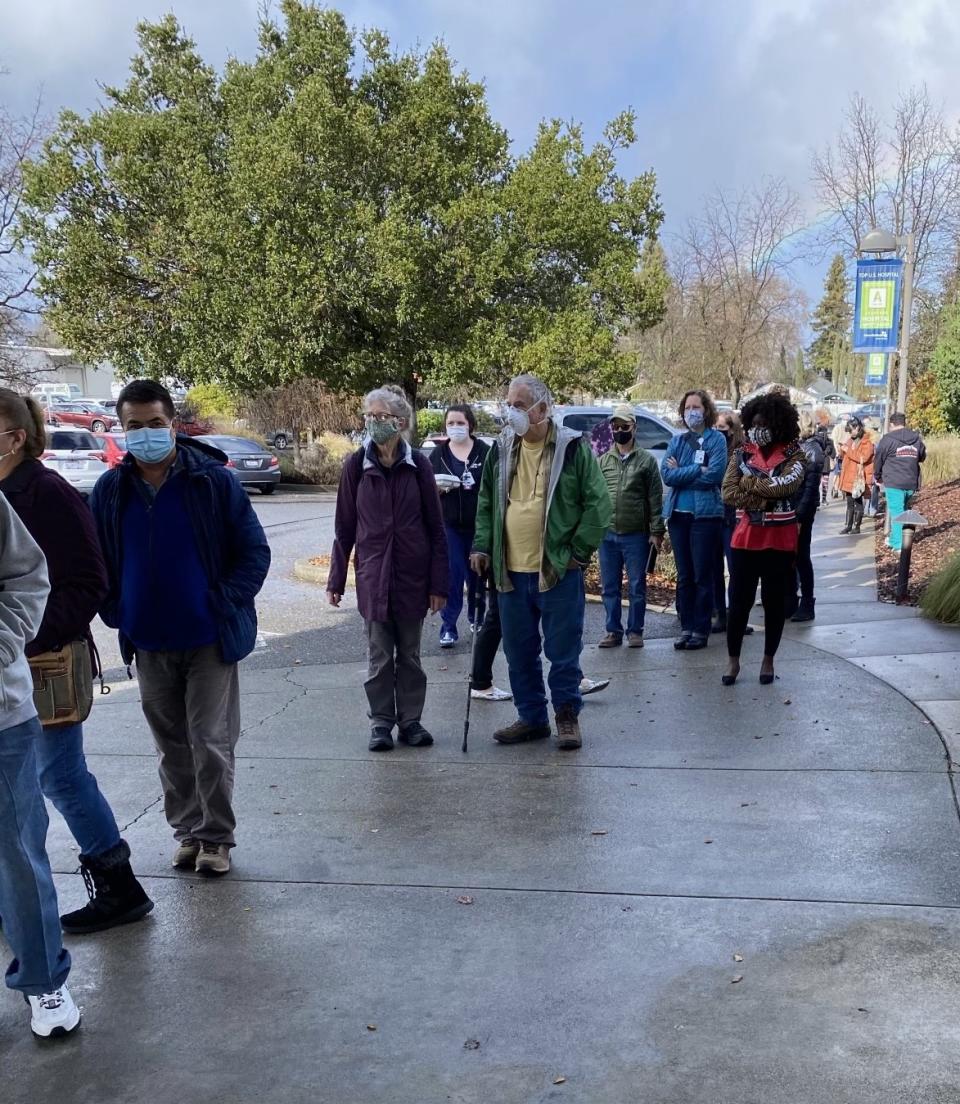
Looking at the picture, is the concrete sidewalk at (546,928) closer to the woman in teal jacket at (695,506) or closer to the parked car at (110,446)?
the woman in teal jacket at (695,506)

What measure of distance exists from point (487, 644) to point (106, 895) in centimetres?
327

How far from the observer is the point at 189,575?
13.5 ft

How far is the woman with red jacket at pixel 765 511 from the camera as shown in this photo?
6926 mm

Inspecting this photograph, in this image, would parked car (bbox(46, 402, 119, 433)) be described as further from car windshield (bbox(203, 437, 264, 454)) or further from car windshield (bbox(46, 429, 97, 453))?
car windshield (bbox(46, 429, 97, 453))

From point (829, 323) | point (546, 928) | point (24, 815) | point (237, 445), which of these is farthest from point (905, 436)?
point (829, 323)

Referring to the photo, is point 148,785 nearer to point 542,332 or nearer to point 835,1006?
point 835,1006

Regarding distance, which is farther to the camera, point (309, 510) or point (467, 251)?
point (309, 510)

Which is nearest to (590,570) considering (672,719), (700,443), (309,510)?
(700,443)

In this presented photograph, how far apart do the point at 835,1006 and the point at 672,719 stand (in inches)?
127

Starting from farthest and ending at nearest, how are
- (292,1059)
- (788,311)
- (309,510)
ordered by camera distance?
1. (788,311)
2. (309,510)
3. (292,1059)

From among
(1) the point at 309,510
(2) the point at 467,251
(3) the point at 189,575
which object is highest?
(2) the point at 467,251

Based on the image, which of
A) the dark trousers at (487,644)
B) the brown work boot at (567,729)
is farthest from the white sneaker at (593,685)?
the brown work boot at (567,729)

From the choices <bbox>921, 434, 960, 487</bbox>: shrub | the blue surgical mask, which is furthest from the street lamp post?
the blue surgical mask

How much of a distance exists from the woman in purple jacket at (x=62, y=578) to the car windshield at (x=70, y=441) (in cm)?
2111
